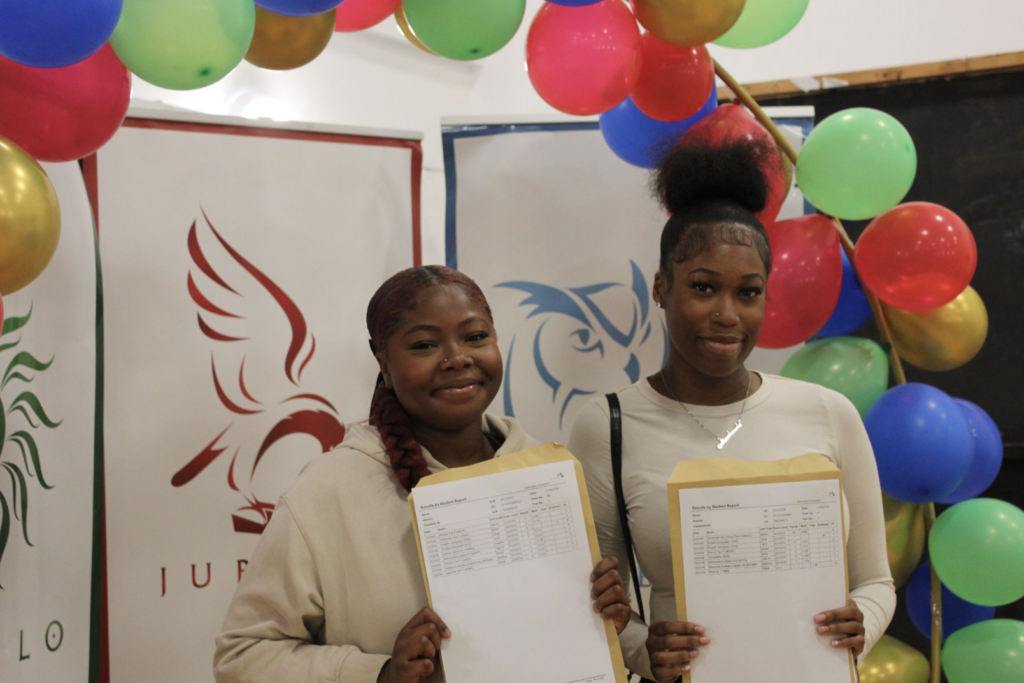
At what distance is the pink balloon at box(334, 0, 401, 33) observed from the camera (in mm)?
2125

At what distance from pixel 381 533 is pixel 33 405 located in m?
0.91

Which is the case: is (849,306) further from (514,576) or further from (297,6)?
(297,6)

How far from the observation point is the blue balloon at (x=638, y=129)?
2359 millimetres

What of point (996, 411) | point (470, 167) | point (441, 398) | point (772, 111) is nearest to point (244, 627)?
point (441, 398)

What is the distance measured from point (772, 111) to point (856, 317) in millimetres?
721

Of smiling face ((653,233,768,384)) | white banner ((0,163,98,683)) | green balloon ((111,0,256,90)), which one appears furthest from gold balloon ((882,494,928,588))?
white banner ((0,163,98,683))

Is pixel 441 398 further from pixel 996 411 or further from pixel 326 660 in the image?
→ pixel 996 411

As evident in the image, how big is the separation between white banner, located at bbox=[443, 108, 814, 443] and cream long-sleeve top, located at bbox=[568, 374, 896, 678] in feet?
2.83

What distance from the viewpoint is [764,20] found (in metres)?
2.26

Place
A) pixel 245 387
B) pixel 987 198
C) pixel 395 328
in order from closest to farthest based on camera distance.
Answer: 1. pixel 395 328
2. pixel 245 387
3. pixel 987 198

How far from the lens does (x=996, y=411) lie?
304cm

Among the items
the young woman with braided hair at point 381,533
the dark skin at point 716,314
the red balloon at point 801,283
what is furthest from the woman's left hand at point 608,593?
the red balloon at point 801,283

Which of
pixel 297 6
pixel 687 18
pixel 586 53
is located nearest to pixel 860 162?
pixel 687 18

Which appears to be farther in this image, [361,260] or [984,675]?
[361,260]
